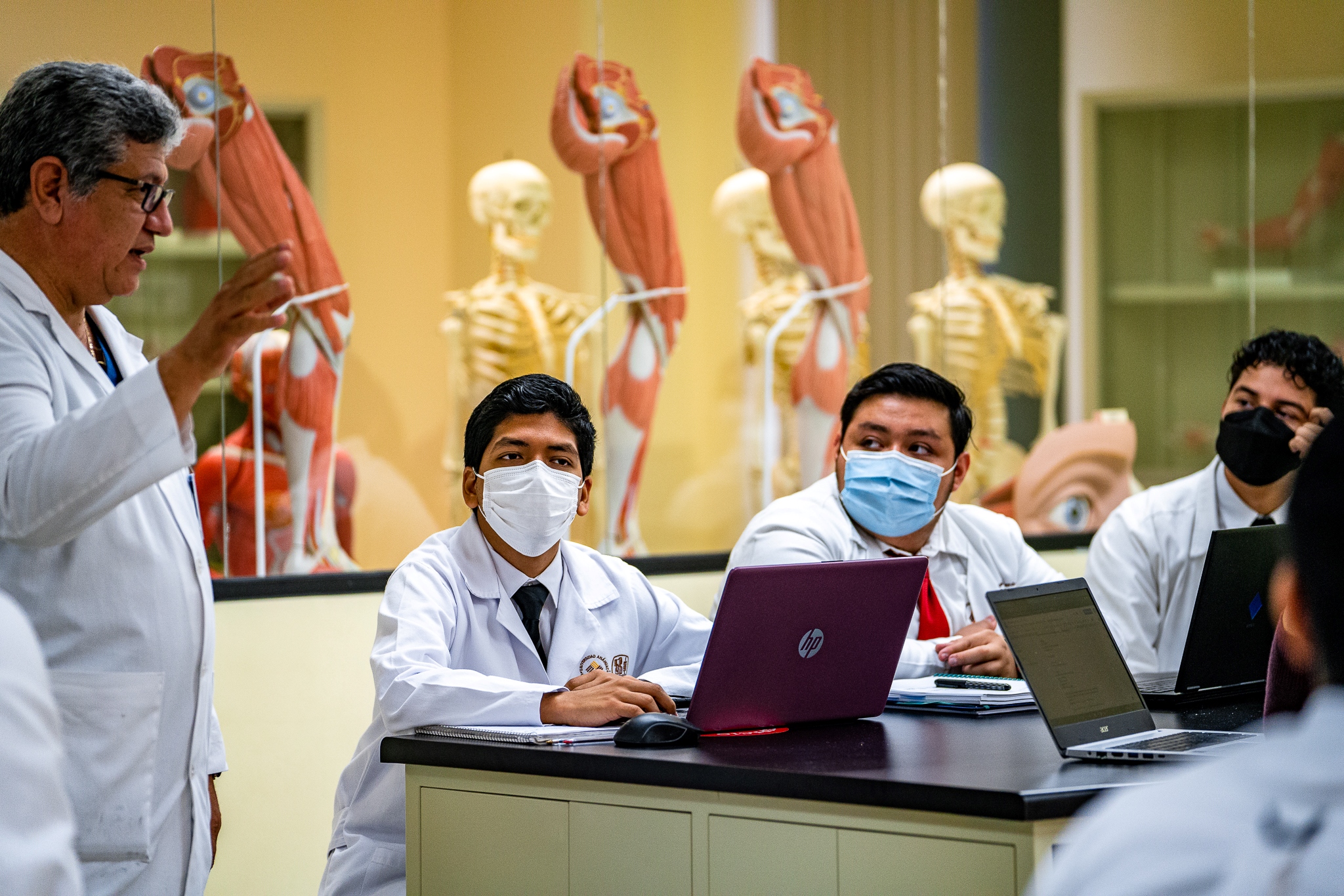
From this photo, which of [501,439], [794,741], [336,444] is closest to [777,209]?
[336,444]

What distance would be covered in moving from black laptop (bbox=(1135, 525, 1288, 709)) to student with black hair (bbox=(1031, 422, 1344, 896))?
155 centimetres

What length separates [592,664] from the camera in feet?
8.16

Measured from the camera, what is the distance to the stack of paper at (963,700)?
2309 millimetres

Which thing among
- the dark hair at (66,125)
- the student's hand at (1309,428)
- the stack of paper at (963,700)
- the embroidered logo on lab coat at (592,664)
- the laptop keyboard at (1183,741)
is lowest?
the stack of paper at (963,700)

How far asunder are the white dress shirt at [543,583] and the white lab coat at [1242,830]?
5.43ft

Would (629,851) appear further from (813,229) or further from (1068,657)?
(813,229)

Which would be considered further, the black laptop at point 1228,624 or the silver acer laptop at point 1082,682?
the black laptop at point 1228,624

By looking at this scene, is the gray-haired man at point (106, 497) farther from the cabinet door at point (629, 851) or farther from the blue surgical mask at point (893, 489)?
the blue surgical mask at point (893, 489)

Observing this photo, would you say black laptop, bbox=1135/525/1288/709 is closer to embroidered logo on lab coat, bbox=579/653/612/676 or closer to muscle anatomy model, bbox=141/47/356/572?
embroidered logo on lab coat, bbox=579/653/612/676

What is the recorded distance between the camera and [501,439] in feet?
8.22

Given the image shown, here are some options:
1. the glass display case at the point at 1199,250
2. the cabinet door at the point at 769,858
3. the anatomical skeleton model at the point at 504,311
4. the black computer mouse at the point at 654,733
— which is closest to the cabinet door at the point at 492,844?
the black computer mouse at the point at 654,733

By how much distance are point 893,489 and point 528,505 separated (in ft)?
2.71

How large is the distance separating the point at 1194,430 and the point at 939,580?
3326 millimetres

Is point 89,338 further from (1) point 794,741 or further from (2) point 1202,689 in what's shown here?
(2) point 1202,689
